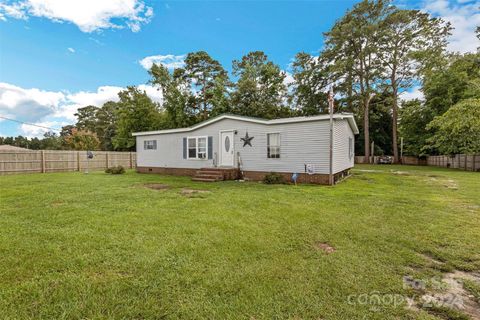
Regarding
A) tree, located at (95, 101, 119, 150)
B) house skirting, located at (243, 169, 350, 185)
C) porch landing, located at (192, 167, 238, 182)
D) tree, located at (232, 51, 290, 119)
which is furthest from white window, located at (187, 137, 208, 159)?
tree, located at (95, 101, 119, 150)

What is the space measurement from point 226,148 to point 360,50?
21498 millimetres

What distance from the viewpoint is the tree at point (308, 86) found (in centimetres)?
2669

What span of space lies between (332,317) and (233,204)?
3892 mm

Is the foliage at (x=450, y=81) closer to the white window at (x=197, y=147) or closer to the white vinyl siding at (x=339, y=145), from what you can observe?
the white vinyl siding at (x=339, y=145)

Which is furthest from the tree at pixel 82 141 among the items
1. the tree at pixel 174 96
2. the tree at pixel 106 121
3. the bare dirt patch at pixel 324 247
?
the bare dirt patch at pixel 324 247

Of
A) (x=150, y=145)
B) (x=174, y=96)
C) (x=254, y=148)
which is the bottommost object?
(x=254, y=148)

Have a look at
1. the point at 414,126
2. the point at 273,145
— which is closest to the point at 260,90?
the point at 273,145

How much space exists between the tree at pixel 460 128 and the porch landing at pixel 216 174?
14.1 meters

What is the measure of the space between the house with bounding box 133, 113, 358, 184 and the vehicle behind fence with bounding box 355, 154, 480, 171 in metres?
10.5

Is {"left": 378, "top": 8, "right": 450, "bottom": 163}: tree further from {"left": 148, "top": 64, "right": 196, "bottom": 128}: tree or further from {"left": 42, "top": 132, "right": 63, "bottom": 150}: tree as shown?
{"left": 42, "top": 132, "right": 63, "bottom": 150}: tree

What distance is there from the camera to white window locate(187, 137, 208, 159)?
12289mm

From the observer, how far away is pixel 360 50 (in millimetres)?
24766

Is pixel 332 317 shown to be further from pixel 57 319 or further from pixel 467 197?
pixel 467 197

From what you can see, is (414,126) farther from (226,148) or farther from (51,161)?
(51,161)
